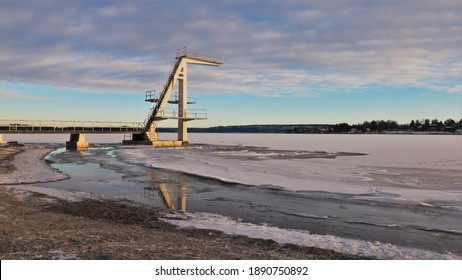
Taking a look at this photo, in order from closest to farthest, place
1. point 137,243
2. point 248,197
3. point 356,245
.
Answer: point 137,243
point 356,245
point 248,197

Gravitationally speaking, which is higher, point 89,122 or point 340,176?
point 89,122

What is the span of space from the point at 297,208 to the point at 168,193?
15.0ft

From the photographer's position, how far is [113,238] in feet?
21.6

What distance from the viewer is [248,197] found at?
12000 millimetres

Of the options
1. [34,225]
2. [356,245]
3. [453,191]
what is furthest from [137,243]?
[453,191]

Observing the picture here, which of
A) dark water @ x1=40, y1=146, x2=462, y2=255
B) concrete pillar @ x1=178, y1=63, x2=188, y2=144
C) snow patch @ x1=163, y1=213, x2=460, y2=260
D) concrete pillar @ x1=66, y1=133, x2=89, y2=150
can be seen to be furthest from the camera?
concrete pillar @ x1=178, y1=63, x2=188, y2=144

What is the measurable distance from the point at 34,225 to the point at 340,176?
13.2 meters

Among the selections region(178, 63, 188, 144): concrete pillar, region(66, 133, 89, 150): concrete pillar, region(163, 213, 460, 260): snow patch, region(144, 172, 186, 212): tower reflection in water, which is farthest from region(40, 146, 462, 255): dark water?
region(178, 63, 188, 144): concrete pillar

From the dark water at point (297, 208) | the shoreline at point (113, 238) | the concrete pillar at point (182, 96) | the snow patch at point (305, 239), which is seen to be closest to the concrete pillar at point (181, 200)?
the dark water at point (297, 208)

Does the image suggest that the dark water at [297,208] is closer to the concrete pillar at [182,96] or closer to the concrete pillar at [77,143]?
the concrete pillar at [77,143]

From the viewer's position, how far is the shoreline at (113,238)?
569 cm

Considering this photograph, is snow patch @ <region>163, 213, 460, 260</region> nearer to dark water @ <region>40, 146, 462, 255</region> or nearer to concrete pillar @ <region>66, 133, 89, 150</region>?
dark water @ <region>40, 146, 462, 255</region>

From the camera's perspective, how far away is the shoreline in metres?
5.69
